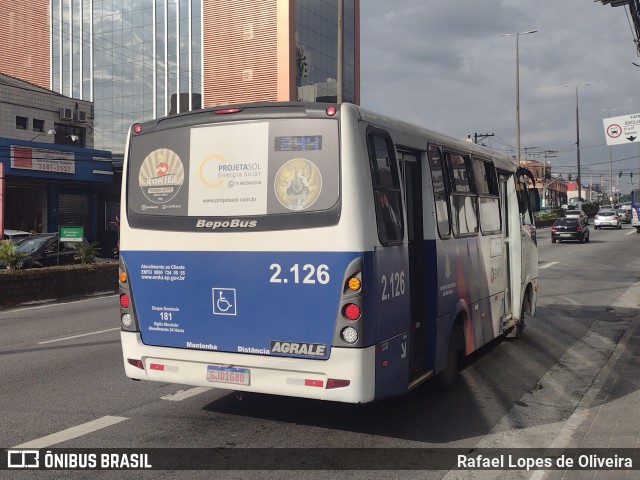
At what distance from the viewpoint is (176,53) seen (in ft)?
174

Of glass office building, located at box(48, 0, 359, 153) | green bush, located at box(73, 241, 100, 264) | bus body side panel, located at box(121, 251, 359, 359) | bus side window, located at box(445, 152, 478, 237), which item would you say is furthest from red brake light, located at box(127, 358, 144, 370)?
glass office building, located at box(48, 0, 359, 153)

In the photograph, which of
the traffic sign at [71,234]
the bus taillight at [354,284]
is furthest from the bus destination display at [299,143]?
the traffic sign at [71,234]

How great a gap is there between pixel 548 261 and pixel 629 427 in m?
20.7

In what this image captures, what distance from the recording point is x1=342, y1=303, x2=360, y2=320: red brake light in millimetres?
5391

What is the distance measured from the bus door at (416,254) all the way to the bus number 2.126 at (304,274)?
132cm

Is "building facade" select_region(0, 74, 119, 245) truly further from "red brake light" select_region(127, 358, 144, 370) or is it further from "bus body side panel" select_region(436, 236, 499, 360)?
"bus body side panel" select_region(436, 236, 499, 360)

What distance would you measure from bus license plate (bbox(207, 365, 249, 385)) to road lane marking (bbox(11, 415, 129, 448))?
1.18 m

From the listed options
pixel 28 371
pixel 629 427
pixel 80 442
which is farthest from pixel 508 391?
pixel 28 371

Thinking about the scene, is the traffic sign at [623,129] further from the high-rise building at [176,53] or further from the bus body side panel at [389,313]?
the high-rise building at [176,53]

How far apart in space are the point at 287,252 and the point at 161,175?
5.44 ft

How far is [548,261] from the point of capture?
85.1ft

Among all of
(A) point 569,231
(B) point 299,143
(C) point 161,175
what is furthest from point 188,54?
(B) point 299,143

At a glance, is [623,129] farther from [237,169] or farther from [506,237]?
[237,169]

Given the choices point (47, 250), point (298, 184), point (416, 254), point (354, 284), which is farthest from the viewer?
point (47, 250)
